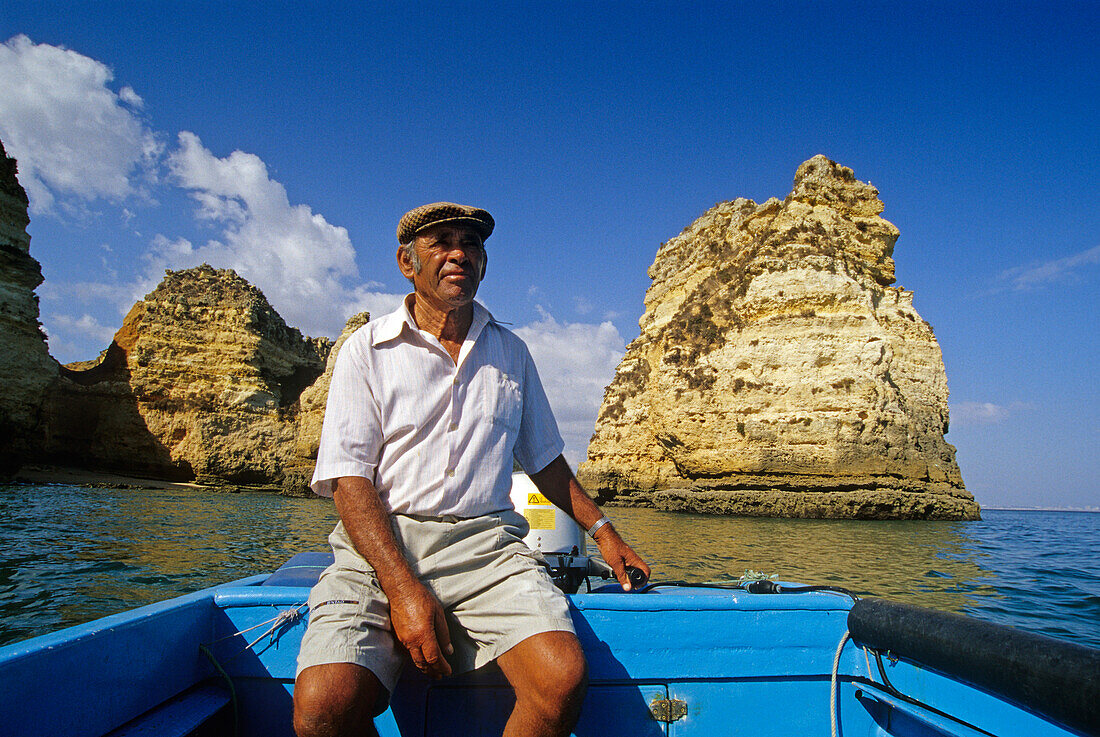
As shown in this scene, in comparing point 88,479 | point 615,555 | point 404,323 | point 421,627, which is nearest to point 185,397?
point 88,479

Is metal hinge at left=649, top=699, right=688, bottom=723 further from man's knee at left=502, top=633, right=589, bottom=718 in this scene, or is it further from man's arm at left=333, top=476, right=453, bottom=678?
man's arm at left=333, top=476, right=453, bottom=678

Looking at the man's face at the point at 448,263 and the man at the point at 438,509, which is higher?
the man's face at the point at 448,263

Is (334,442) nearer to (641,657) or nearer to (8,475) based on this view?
(641,657)

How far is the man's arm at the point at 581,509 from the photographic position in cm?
194

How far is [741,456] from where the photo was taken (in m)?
20.1

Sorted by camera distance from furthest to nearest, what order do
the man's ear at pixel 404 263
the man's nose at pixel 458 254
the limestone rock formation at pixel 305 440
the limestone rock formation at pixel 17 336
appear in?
the limestone rock formation at pixel 305 440
the limestone rock formation at pixel 17 336
the man's ear at pixel 404 263
the man's nose at pixel 458 254

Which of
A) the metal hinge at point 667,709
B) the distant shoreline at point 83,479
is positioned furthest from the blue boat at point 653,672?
the distant shoreline at point 83,479

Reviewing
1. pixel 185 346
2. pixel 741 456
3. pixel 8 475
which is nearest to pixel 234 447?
pixel 185 346

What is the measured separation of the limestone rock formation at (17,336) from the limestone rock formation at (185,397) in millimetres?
7884

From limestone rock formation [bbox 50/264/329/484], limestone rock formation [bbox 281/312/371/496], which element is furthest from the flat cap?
limestone rock formation [bbox 50/264/329/484]

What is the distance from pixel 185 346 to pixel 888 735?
3614cm

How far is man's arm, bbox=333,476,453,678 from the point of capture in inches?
53.9

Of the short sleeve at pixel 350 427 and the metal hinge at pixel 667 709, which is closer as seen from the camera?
the short sleeve at pixel 350 427

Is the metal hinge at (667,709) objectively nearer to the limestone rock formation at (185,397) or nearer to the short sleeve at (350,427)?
the short sleeve at (350,427)
